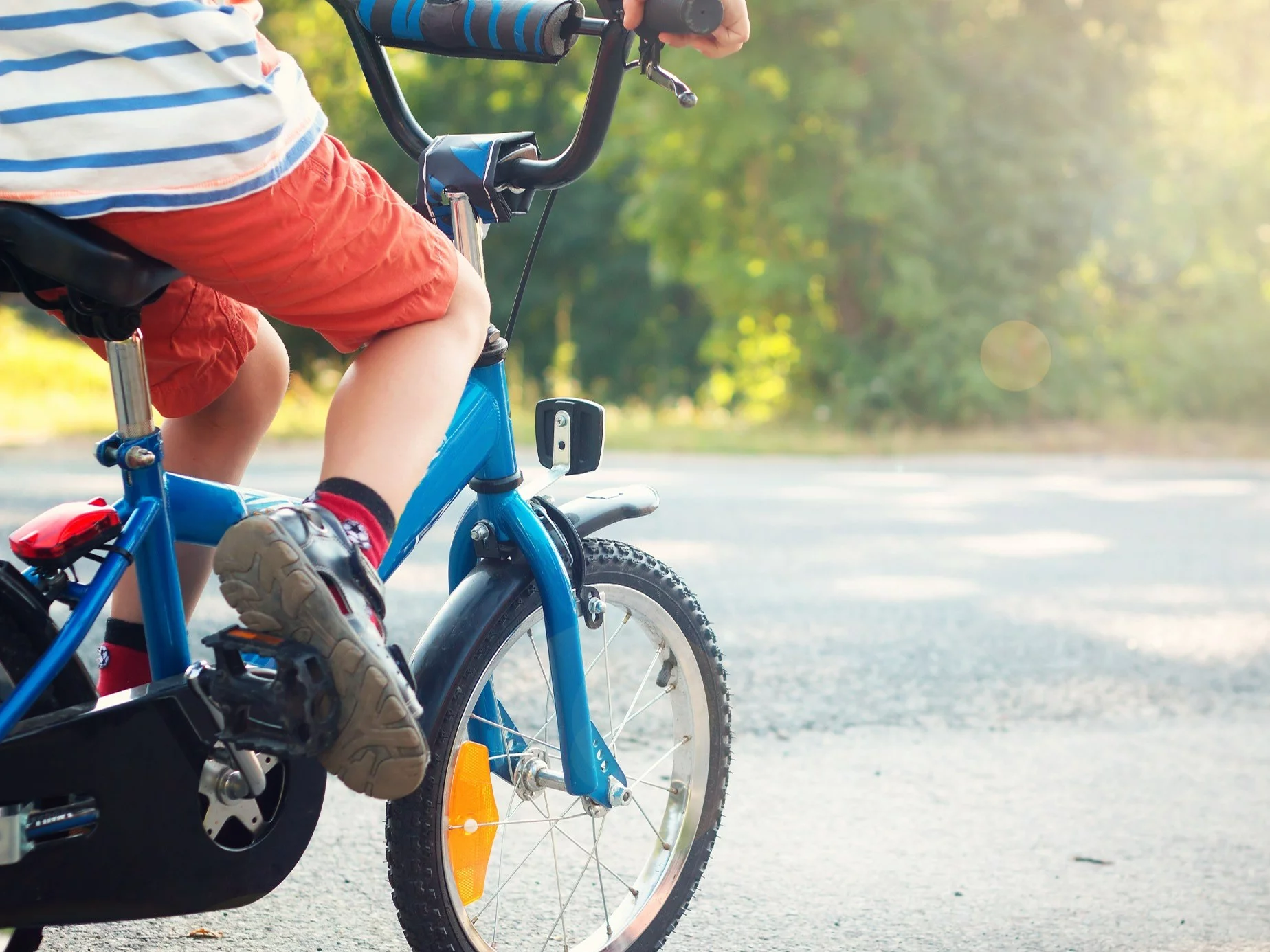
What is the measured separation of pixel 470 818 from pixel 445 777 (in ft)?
0.41

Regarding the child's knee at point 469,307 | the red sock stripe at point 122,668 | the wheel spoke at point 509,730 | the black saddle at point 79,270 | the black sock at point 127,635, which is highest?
the black saddle at point 79,270

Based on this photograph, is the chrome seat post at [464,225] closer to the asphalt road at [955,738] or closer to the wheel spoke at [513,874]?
the wheel spoke at [513,874]

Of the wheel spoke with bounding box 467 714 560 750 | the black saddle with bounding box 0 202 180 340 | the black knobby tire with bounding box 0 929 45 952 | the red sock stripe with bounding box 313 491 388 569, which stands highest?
the black saddle with bounding box 0 202 180 340

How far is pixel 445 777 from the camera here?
6.52ft

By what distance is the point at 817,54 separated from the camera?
1569 centimetres

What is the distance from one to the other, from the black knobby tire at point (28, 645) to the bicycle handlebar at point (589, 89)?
811 mm

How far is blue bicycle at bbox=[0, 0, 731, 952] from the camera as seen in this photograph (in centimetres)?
160

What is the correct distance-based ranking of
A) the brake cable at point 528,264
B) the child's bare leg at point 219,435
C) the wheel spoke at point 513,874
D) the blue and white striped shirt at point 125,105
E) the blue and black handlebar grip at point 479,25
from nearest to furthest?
1. the blue and white striped shirt at point 125,105
2. the blue and black handlebar grip at point 479,25
3. the child's bare leg at point 219,435
4. the brake cable at point 528,264
5. the wheel spoke at point 513,874

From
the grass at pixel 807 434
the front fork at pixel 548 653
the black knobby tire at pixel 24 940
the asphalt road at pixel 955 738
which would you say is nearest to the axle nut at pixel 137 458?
the front fork at pixel 548 653

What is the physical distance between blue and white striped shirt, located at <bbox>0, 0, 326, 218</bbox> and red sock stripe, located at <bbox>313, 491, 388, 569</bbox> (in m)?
0.36

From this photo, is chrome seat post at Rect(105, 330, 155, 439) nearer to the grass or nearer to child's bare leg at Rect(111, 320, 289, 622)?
child's bare leg at Rect(111, 320, 289, 622)

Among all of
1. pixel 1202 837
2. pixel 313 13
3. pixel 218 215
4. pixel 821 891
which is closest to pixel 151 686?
pixel 218 215

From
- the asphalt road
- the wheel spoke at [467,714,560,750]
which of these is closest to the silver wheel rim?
the wheel spoke at [467,714,560,750]

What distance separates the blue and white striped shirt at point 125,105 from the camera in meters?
1.43
